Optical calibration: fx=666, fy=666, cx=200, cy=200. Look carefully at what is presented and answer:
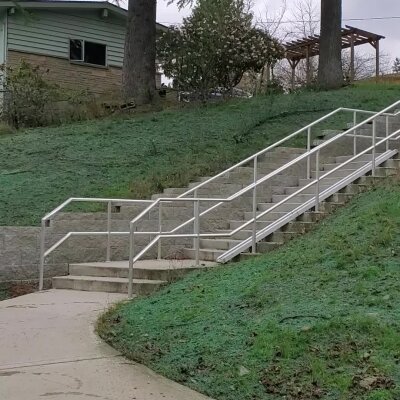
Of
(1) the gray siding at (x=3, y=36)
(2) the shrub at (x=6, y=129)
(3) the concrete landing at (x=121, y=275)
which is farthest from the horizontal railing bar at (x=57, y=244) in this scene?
(1) the gray siding at (x=3, y=36)

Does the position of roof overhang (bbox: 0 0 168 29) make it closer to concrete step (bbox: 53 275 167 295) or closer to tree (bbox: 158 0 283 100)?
tree (bbox: 158 0 283 100)

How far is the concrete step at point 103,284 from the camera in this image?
349 inches

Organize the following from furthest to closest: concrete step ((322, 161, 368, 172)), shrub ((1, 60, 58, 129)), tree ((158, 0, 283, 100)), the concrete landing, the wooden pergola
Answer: the wooden pergola
tree ((158, 0, 283, 100))
shrub ((1, 60, 58, 129))
concrete step ((322, 161, 368, 172))
the concrete landing

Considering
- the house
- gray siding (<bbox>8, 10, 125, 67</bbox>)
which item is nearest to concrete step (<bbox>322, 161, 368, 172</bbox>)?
the house

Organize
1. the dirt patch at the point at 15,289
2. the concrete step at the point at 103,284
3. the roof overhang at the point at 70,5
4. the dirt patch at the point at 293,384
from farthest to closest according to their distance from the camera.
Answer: the roof overhang at the point at 70,5 → the dirt patch at the point at 15,289 → the concrete step at the point at 103,284 → the dirt patch at the point at 293,384

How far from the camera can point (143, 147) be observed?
1467 centimetres

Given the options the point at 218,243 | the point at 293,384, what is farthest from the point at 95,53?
the point at 293,384

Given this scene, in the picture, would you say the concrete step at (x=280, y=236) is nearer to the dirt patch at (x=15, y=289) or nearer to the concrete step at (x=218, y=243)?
the concrete step at (x=218, y=243)

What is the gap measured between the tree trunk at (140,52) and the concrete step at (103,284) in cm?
1016

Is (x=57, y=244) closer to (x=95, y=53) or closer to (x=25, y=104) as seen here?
(x=25, y=104)

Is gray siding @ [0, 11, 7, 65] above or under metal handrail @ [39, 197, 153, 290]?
above

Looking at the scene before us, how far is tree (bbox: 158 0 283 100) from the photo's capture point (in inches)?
813

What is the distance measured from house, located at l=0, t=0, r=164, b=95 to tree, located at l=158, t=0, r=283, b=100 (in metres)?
2.94

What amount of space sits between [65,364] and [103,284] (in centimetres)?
380
